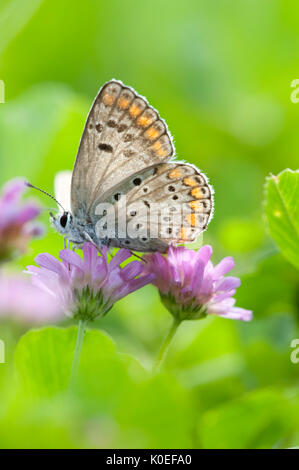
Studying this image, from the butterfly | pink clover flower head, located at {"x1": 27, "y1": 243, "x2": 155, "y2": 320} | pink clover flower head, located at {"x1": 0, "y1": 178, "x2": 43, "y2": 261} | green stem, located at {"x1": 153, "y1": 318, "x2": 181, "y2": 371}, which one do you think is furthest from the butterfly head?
pink clover flower head, located at {"x1": 0, "y1": 178, "x2": 43, "y2": 261}

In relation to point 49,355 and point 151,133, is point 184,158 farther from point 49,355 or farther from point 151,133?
point 49,355

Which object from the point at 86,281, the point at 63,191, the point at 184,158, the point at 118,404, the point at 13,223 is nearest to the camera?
the point at 118,404

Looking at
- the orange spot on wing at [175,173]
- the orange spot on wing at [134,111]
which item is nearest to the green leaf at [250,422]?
the orange spot on wing at [175,173]

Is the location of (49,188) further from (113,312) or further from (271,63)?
(271,63)

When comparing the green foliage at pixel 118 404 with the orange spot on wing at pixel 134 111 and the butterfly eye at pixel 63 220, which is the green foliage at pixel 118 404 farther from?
the orange spot on wing at pixel 134 111

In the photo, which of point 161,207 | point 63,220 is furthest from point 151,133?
point 63,220

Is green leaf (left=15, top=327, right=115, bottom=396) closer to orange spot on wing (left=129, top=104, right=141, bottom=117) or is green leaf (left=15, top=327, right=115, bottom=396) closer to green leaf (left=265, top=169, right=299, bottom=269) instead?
green leaf (left=265, top=169, right=299, bottom=269)
